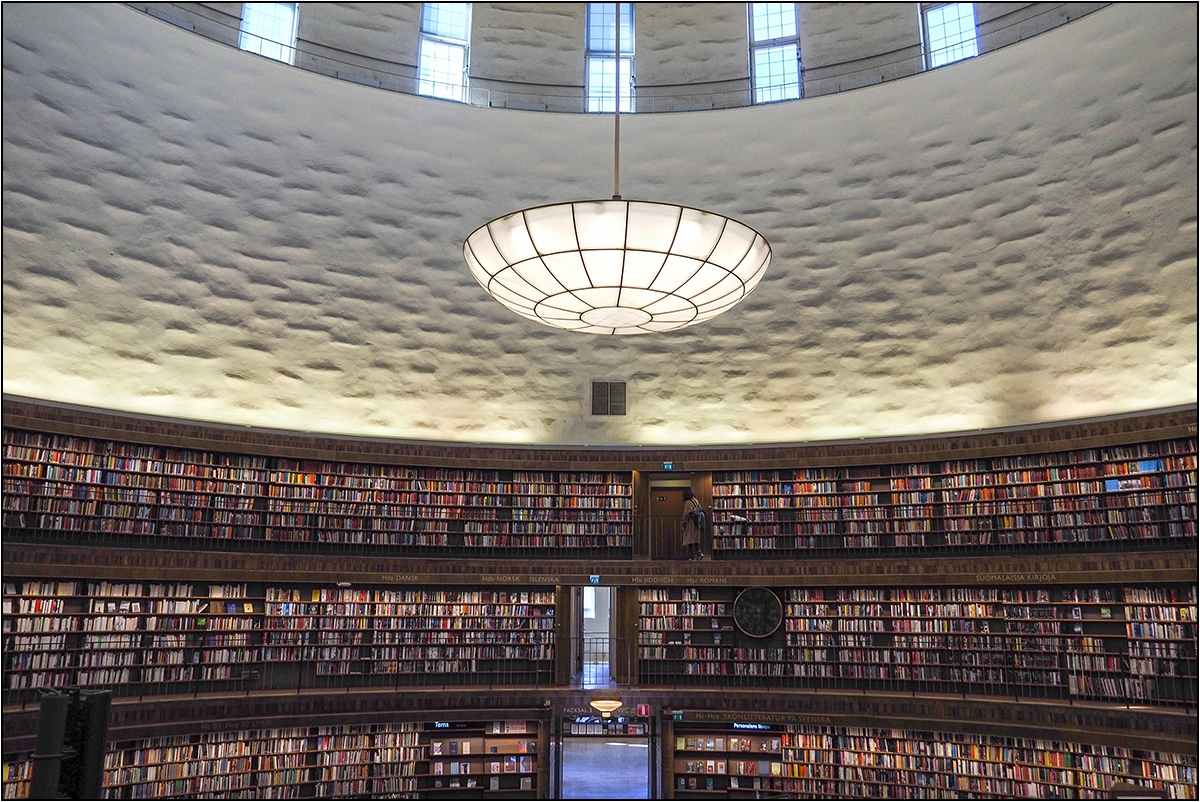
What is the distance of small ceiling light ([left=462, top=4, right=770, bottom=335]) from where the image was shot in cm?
480

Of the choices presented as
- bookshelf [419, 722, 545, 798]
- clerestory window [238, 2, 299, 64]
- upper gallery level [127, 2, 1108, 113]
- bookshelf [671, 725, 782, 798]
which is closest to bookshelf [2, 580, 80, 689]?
bookshelf [419, 722, 545, 798]

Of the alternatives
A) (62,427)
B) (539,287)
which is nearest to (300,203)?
(62,427)

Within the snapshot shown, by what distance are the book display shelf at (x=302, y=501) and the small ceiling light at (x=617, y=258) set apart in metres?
5.64

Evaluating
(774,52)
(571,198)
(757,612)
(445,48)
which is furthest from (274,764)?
(774,52)

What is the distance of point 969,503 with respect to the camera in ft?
33.1

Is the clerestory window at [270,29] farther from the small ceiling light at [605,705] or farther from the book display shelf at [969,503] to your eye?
the small ceiling light at [605,705]

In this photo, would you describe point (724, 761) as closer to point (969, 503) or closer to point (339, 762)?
point (969, 503)

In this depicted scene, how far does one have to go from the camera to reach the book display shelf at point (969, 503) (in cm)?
895

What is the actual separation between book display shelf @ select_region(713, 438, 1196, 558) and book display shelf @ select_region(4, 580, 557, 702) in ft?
10.1

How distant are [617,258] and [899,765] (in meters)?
7.36

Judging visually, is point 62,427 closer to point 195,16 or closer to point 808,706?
point 195,16

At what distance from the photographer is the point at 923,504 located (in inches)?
408

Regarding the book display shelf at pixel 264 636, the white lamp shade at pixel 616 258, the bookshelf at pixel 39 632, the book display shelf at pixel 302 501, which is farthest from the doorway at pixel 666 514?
the bookshelf at pixel 39 632

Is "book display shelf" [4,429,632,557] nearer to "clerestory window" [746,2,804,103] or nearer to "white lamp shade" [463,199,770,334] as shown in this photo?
"clerestory window" [746,2,804,103]
